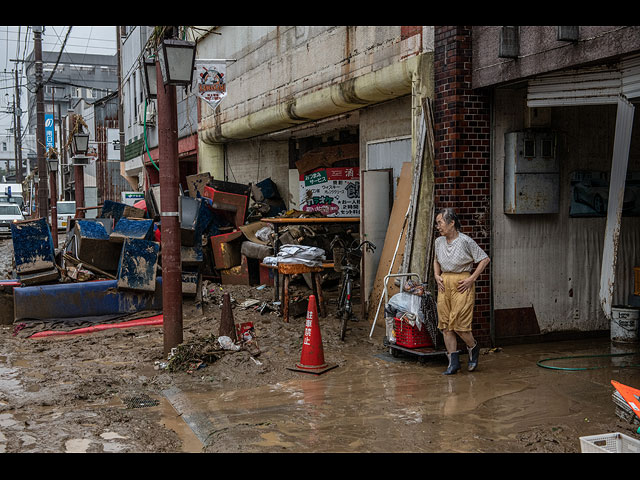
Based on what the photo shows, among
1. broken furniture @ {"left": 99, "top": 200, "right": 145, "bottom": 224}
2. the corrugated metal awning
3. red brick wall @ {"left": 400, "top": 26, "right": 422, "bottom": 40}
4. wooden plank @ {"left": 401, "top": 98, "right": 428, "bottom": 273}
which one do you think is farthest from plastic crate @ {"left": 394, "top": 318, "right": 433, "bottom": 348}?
broken furniture @ {"left": 99, "top": 200, "right": 145, "bottom": 224}

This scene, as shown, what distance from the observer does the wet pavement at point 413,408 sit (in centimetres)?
557

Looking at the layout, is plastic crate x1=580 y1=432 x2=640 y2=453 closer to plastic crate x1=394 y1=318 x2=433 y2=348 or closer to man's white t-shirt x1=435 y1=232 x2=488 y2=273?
man's white t-shirt x1=435 y1=232 x2=488 y2=273

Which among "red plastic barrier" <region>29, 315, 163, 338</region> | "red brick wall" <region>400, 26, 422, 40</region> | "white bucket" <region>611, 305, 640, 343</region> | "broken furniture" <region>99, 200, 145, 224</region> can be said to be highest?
"red brick wall" <region>400, 26, 422, 40</region>

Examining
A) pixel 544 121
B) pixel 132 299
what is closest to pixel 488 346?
pixel 544 121

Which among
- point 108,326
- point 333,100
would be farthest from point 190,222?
point 333,100

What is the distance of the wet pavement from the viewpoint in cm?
557

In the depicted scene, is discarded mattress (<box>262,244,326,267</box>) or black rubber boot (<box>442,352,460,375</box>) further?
discarded mattress (<box>262,244,326,267</box>)

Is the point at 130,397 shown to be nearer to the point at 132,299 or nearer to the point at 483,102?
the point at 132,299

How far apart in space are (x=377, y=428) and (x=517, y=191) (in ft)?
14.2

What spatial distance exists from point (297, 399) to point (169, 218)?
298 cm

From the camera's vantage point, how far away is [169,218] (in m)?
8.47

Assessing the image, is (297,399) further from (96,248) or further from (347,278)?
(96,248)

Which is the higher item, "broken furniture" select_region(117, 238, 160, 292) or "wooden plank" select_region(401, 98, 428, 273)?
"wooden plank" select_region(401, 98, 428, 273)

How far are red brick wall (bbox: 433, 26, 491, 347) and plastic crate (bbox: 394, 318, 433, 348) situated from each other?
0.94m
